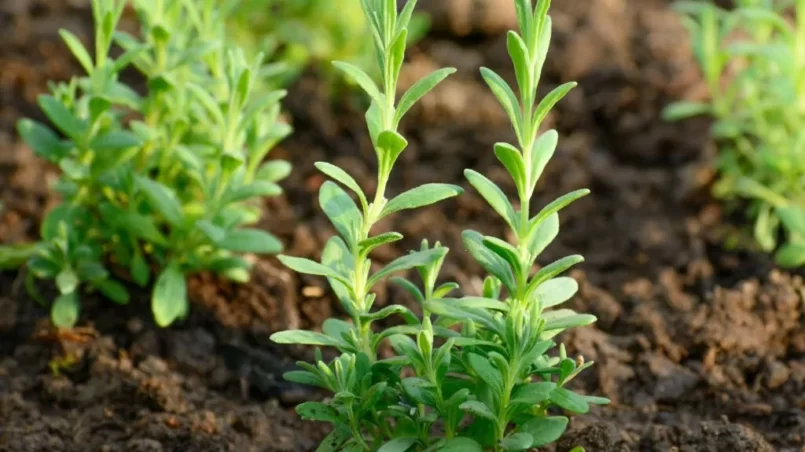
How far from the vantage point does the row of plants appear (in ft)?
7.74

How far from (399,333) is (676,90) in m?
2.56

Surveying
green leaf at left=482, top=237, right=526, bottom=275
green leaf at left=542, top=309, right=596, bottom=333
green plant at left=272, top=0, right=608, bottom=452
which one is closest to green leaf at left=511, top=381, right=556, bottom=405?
green plant at left=272, top=0, right=608, bottom=452

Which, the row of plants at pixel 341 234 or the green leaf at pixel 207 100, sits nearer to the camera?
the row of plants at pixel 341 234

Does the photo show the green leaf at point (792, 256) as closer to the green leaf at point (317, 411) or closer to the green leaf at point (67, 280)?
the green leaf at point (317, 411)

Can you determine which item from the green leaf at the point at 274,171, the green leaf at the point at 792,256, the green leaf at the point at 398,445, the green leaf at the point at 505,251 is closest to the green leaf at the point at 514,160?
the green leaf at the point at 505,251

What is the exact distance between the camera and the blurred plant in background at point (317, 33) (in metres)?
4.64

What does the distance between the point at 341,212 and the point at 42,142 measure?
122cm

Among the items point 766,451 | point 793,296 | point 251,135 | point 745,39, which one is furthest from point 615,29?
point 766,451

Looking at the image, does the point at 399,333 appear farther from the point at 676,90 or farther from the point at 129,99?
the point at 676,90

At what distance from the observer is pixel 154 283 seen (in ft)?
11.4

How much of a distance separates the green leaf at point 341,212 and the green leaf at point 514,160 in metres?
0.34

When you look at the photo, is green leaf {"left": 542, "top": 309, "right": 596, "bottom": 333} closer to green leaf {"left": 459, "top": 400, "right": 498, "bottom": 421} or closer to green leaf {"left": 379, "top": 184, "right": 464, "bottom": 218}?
green leaf {"left": 459, "top": 400, "right": 498, "bottom": 421}

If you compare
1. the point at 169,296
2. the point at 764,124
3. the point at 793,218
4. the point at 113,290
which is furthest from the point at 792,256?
the point at 113,290

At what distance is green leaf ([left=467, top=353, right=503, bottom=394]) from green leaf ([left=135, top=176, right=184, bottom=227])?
3.76 ft
